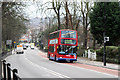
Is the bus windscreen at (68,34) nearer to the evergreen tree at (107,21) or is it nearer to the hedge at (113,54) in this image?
the hedge at (113,54)

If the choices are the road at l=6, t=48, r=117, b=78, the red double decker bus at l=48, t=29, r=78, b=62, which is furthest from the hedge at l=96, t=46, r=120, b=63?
the red double decker bus at l=48, t=29, r=78, b=62

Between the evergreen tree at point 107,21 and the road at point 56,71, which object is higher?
the evergreen tree at point 107,21

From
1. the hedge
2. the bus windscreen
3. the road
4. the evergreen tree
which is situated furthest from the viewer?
the evergreen tree

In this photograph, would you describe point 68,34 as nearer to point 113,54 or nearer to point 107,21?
point 113,54

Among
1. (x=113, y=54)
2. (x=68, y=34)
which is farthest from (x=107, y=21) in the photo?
(x=113, y=54)

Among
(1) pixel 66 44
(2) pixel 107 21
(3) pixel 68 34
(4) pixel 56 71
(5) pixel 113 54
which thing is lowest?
(4) pixel 56 71

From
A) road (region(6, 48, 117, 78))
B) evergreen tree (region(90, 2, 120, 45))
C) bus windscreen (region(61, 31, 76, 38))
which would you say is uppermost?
evergreen tree (region(90, 2, 120, 45))

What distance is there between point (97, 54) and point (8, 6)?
1425 cm

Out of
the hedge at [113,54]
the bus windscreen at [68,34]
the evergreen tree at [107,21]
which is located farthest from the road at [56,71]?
the evergreen tree at [107,21]

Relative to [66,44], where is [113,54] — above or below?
below

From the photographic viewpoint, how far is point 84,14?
160ft

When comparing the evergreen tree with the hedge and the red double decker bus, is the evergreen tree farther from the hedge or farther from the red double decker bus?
the hedge

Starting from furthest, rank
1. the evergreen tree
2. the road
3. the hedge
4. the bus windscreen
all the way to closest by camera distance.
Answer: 1. the evergreen tree
2. the bus windscreen
3. the hedge
4. the road

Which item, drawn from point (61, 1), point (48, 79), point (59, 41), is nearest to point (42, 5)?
point (61, 1)
